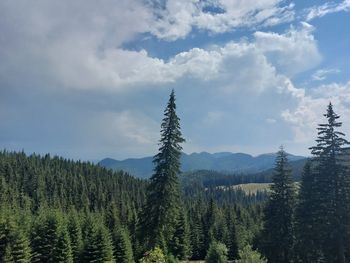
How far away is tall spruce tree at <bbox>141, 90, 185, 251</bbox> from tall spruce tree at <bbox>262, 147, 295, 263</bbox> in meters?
10.6

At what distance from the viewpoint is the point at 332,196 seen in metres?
36.1

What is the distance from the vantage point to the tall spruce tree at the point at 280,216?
43.3 metres

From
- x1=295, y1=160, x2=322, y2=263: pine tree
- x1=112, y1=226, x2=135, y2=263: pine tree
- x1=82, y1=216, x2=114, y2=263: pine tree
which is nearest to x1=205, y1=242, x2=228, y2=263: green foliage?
x1=82, y1=216, x2=114, y2=263: pine tree

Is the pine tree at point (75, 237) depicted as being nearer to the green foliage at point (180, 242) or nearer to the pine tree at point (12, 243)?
the pine tree at point (12, 243)

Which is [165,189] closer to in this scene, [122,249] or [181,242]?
[122,249]

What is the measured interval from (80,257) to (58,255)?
382 cm

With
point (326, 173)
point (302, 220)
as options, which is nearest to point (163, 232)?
point (302, 220)

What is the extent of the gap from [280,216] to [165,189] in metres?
12.7

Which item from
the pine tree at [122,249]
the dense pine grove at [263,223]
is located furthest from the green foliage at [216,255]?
the pine tree at [122,249]

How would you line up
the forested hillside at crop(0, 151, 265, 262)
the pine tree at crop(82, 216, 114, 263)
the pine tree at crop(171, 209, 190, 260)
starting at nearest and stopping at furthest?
the pine tree at crop(82, 216, 114, 263)
the forested hillside at crop(0, 151, 265, 262)
the pine tree at crop(171, 209, 190, 260)

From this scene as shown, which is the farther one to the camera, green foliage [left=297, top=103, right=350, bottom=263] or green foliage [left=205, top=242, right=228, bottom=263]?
green foliage [left=205, top=242, right=228, bottom=263]

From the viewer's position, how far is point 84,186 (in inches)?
6496

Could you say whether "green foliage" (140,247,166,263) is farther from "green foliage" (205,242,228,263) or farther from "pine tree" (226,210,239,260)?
"pine tree" (226,210,239,260)

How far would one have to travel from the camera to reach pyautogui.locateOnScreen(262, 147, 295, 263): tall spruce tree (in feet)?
142
